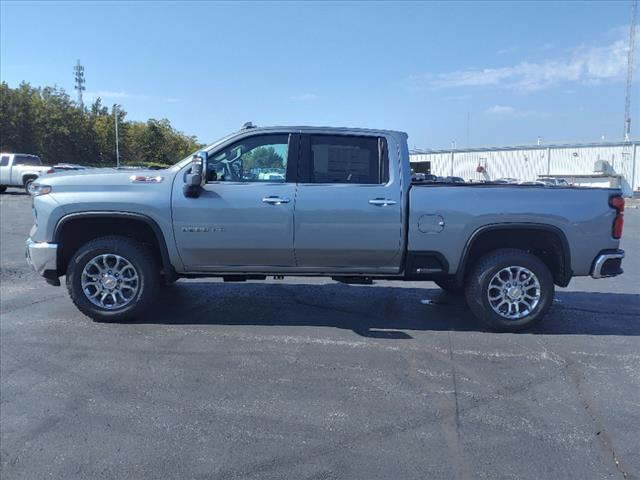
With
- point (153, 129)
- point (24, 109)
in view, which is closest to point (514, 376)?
point (24, 109)

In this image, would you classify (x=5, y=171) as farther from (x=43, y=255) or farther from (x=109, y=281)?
(x=109, y=281)

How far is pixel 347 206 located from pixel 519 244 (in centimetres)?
198

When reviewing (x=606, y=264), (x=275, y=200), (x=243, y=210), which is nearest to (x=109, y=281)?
(x=243, y=210)

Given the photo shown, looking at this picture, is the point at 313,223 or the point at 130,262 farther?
the point at 130,262

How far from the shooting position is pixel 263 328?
5.80m

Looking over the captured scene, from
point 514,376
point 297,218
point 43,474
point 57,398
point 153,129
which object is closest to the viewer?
point 43,474

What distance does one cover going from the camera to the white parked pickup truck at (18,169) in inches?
1047

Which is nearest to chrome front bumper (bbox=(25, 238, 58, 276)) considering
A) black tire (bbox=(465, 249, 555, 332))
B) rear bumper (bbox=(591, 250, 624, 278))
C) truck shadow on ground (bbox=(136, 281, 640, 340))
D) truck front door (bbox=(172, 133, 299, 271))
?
truck shadow on ground (bbox=(136, 281, 640, 340))

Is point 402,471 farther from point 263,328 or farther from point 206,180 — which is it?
point 206,180

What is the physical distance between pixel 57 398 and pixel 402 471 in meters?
2.55

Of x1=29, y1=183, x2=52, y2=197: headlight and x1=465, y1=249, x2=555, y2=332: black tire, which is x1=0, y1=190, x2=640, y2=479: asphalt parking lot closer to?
x1=465, y1=249, x2=555, y2=332: black tire

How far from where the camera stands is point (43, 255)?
571cm

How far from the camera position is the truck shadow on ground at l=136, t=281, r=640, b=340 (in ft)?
19.7

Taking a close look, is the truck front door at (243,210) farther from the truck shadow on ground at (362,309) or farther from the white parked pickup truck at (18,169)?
the white parked pickup truck at (18,169)
